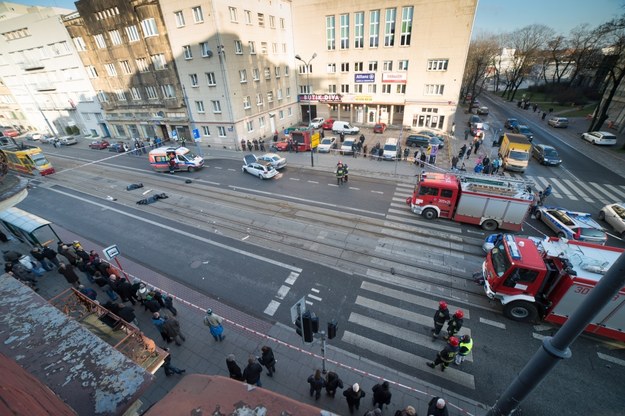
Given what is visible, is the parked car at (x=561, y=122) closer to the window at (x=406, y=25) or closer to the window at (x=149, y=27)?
the window at (x=406, y=25)

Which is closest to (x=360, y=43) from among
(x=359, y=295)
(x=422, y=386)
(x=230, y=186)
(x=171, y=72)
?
(x=171, y=72)

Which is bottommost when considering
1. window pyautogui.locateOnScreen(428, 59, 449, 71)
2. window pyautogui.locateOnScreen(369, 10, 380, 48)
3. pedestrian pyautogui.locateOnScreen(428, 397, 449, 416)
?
pedestrian pyautogui.locateOnScreen(428, 397, 449, 416)

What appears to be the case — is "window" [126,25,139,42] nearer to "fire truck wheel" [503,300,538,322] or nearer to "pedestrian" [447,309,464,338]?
"pedestrian" [447,309,464,338]

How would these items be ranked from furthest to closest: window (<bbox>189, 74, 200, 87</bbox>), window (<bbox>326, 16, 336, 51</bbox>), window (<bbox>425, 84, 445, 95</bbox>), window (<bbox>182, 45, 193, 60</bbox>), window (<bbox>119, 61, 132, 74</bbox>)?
1. window (<bbox>326, 16, 336, 51</bbox>)
2. window (<bbox>119, 61, 132, 74</bbox>)
3. window (<bbox>425, 84, 445, 95</bbox>)
4. window (<bbox>189, 74, 200, 87</bbox>)
5. window (<bbox>182, 45, 193, 60</bbox>)

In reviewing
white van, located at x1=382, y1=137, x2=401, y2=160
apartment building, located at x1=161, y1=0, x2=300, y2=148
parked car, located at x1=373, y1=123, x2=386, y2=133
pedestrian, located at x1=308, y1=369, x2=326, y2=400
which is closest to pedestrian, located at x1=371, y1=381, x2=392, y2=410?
pedestrian, located at x1=308, y1=369, x2=326, y2=400

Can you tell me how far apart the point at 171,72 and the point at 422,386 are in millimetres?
37819

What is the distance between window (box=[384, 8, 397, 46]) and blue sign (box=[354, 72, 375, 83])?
398cm

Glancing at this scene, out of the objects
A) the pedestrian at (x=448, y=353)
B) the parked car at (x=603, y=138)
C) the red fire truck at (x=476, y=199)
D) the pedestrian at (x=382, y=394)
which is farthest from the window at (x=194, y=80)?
the parked car at (x=603, y=138)

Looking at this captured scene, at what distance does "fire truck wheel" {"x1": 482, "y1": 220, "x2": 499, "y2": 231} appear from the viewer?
15.0 metres

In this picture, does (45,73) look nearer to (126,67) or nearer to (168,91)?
(126,67)

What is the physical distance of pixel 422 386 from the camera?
823 centimetres

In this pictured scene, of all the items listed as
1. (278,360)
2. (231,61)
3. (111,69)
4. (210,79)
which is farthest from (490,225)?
(111,69)

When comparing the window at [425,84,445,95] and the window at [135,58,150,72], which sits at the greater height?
the window at [135,58,150,72]

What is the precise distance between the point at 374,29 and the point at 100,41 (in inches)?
1419
